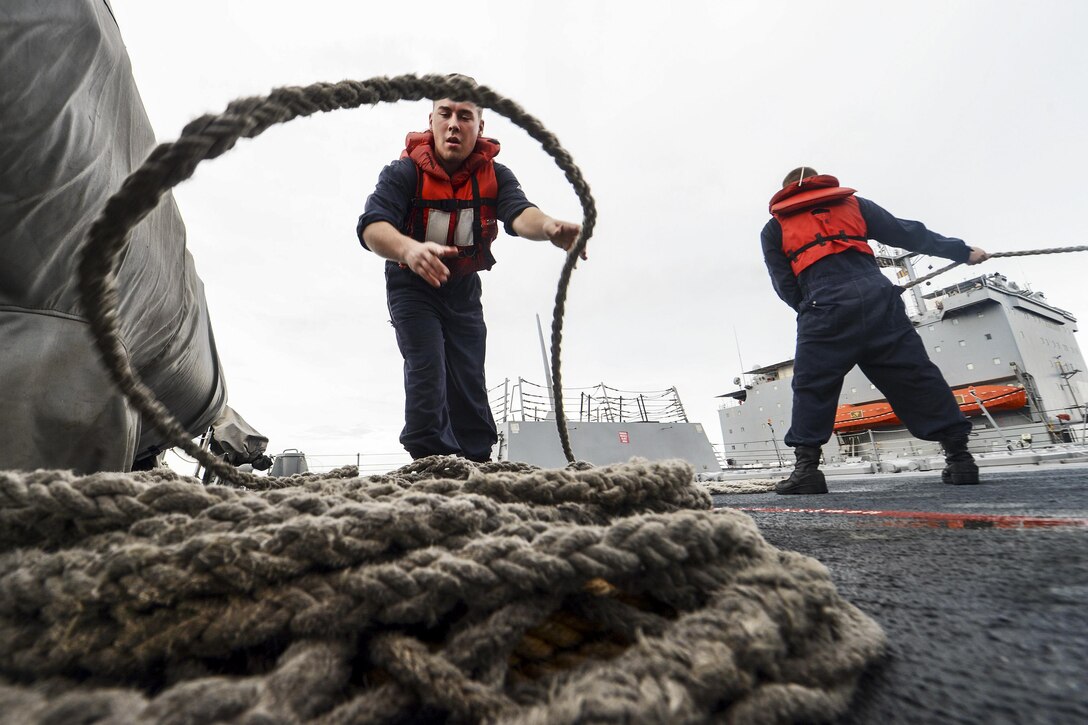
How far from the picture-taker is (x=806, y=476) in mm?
1709

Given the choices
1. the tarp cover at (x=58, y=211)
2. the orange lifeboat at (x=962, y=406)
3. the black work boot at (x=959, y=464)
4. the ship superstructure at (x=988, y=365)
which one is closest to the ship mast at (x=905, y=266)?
the ship superstructure at (x=988, y=365)

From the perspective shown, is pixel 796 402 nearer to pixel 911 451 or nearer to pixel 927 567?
pixel 927 567

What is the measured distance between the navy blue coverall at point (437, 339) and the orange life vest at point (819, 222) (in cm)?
125

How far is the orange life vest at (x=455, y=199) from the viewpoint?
1.37 meters

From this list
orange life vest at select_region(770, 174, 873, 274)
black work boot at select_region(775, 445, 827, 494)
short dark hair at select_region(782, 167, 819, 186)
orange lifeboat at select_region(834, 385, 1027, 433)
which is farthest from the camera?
orange lifeboat at select_region(834, 385, 1027, 433)

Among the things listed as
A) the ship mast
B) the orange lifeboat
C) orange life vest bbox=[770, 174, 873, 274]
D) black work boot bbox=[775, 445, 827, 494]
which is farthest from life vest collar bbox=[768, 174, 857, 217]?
the ship mast

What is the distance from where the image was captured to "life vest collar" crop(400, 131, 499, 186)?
4.50 ft

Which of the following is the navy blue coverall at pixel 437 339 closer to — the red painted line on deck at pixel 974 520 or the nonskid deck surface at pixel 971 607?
the nonskid deck surface at pixel 971 607

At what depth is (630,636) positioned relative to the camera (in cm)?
30

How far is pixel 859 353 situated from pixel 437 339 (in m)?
1.56

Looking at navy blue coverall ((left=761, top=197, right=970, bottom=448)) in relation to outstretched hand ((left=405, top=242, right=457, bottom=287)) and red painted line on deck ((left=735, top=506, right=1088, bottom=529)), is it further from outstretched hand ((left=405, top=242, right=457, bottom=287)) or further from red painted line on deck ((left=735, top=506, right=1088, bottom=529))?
outstretched hand ((left=405, top=242, right=457, bottom=287))

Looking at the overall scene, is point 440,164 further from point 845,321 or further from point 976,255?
point 976,255

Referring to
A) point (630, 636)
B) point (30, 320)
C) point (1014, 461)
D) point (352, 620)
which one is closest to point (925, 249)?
point (1014, 461)

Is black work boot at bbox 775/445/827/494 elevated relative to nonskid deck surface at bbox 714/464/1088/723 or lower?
elevated
